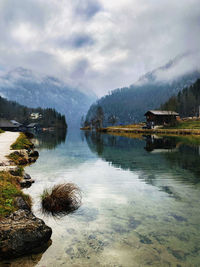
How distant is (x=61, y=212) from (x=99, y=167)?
1409 cm

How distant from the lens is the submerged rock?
24.5 feet

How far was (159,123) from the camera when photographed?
427 feet

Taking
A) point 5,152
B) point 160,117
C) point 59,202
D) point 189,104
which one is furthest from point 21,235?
point 189,104

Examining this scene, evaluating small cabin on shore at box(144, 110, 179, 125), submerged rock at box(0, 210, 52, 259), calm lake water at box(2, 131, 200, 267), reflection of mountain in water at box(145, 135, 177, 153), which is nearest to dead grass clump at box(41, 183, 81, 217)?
calm lake water at box(2, 131, 200, 267)

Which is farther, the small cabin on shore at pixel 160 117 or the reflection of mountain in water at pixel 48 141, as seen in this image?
the small cabin on shore at pixel 160 117

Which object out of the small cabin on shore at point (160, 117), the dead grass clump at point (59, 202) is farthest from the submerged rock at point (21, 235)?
the small cabin on shore at point (160, 117)

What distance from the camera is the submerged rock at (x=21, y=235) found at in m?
7.46

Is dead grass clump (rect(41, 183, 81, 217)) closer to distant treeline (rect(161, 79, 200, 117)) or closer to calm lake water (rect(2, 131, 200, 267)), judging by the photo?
calm lake water (rect(2, 131, 200, 267))

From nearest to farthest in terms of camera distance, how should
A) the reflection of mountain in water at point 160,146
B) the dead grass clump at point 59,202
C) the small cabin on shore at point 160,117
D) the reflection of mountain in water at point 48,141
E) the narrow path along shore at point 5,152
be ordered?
the dead grass clump at point 59,202, the narrow path along shore at point 5,152, the reflection of mountain in water at point 160,146, the reflection of mountain in water at point 48,141, the small cabin on shore at point 160,117

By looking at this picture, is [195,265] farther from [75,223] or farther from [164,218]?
[75,223]

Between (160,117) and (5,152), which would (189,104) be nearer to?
(160,117)

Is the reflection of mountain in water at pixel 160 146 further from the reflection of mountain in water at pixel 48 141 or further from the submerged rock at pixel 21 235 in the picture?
the submerged rock at pixel 21 235

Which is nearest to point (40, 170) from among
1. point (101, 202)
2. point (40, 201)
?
point (40, 201)

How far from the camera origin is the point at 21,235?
7.74m
